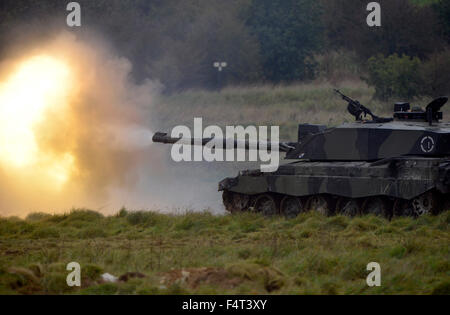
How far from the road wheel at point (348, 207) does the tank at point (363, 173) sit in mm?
22

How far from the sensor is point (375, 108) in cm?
3800

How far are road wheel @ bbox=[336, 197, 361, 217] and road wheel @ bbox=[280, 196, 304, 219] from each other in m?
1.09

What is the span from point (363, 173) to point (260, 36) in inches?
1318

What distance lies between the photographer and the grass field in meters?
11.8

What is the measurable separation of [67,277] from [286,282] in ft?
9.79

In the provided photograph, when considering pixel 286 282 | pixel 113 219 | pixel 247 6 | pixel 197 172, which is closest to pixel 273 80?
pixel 247 6

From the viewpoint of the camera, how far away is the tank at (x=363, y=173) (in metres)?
18.1

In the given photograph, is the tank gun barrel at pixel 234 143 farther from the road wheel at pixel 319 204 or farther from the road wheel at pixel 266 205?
the road wheel at pixel 319 204

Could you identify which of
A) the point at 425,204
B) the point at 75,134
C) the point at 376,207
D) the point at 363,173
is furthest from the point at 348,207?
the point at 75,134

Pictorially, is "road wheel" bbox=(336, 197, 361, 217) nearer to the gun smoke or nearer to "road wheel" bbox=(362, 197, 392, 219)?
"road wheel" bbox=(362, 197, 392, 219)

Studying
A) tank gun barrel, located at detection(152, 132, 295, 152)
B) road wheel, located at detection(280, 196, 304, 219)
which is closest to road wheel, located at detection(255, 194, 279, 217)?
road wheel, located at detection(280, 196, 304, 219)

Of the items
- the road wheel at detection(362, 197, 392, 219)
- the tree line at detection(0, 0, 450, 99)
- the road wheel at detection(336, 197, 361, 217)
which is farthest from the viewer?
the tree line at detection(0, 0, 450, 99)

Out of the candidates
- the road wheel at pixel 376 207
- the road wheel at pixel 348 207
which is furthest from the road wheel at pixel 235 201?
the road wheel at pixel 376 207
